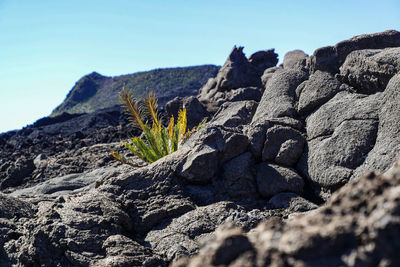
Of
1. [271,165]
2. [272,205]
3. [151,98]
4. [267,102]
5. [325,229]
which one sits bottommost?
[272,205]

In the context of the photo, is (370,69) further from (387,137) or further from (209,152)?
(209,152)

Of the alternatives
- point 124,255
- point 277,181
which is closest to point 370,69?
point 277,181

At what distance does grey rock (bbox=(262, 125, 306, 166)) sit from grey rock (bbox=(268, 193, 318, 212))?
568 millimetres

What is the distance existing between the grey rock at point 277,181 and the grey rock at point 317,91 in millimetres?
1250

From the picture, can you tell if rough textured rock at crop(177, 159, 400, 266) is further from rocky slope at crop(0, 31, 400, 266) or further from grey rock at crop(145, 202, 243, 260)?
grey rock at crop(145, 202, 243, 260)

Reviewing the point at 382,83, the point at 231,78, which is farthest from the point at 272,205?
the point at 231,78

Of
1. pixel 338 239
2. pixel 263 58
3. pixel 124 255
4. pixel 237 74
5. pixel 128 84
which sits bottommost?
pixel 124 255

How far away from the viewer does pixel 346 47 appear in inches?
272

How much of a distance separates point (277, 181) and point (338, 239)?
378cm

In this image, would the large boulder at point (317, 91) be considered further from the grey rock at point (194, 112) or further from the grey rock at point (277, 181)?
the grey rock at point (194, 112)

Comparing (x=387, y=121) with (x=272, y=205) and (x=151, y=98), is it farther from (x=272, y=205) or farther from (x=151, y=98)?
(x=151, y=98)

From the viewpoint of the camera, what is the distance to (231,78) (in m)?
13.4

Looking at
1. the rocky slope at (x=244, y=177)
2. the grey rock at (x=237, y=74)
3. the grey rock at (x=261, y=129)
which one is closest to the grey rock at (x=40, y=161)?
the rocky slope at (x=244, y=177)

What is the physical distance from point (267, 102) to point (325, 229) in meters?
5.39
